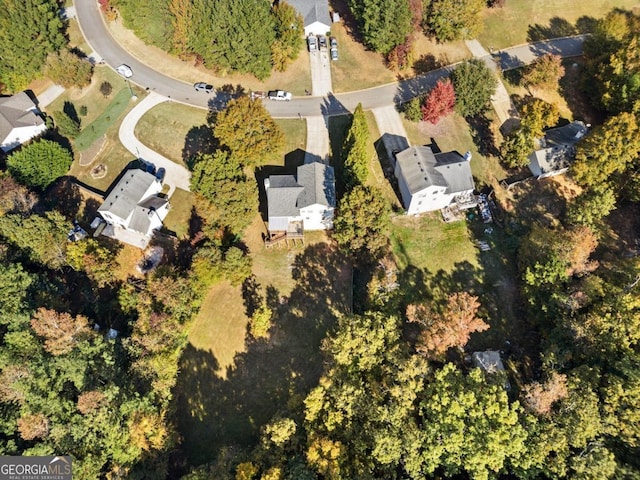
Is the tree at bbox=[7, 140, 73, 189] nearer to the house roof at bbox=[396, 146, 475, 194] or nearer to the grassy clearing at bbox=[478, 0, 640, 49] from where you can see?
the house roof at bbox=[396, 146, 475, 194]

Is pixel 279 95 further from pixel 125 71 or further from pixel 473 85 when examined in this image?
pixel 473 85

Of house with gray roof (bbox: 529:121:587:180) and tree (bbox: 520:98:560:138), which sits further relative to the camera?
house with gray roof (bbox: 529:121:587:180)

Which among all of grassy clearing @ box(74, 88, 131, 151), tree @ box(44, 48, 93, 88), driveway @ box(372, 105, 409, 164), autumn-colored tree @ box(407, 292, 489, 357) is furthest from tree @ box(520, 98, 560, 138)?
tree @ box(44, 48, 93, 88)

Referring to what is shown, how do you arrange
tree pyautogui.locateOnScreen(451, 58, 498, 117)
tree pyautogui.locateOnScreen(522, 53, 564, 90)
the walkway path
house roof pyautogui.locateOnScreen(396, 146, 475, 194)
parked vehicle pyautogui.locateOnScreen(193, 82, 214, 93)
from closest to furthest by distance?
house roof pyautogui.locateOnScreen(396, 146, 475, 194), tree pyautogui.locateOnScreen(451, 58, 498, 117), the walkway path, tree pyautogui.locateOnScreen(522, 53, 564, 90), parked vehicle pyautogui.locateOnScreen(193, 82, 214, 93)

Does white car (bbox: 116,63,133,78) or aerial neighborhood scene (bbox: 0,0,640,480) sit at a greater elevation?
white car (bbox: 116,63,133,78)

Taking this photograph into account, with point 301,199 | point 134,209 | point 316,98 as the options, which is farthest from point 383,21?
point 134,209

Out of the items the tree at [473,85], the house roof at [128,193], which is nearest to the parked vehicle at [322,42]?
the tree at [473,85]
